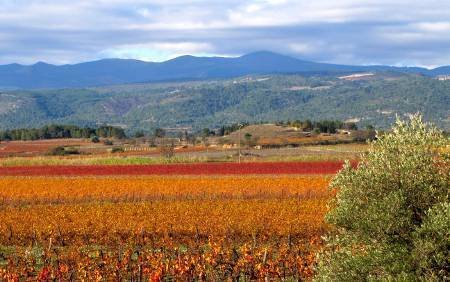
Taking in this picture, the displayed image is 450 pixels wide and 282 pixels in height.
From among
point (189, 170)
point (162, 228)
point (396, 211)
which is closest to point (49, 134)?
point (189, 170)

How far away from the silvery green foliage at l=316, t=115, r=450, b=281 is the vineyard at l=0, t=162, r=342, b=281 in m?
4.12

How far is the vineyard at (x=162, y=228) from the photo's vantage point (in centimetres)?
2236

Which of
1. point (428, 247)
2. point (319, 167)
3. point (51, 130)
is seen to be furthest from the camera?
point (51, 130)

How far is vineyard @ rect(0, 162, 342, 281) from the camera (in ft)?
73.4

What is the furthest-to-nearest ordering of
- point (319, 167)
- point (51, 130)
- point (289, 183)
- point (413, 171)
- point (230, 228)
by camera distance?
point (51, 130) → point (319, 167) → point (289, 183) → point (230, 228) → point (413, 171)

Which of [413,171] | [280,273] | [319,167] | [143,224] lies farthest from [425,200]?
[319,167]

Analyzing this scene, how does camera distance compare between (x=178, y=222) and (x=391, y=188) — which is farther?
(x=178, y=222)

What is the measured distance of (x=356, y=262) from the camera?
16031mm

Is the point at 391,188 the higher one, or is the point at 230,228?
the point at 391,188

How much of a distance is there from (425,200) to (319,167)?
5653 cm

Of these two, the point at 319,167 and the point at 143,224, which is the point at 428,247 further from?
the point at 319,167

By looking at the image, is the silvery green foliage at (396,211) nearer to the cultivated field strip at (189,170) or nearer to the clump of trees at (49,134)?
the cultivated field strip at (189,170)

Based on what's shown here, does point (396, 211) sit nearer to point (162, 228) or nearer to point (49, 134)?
point (162, 228)

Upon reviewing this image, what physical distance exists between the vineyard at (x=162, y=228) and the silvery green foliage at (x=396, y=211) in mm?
4119
